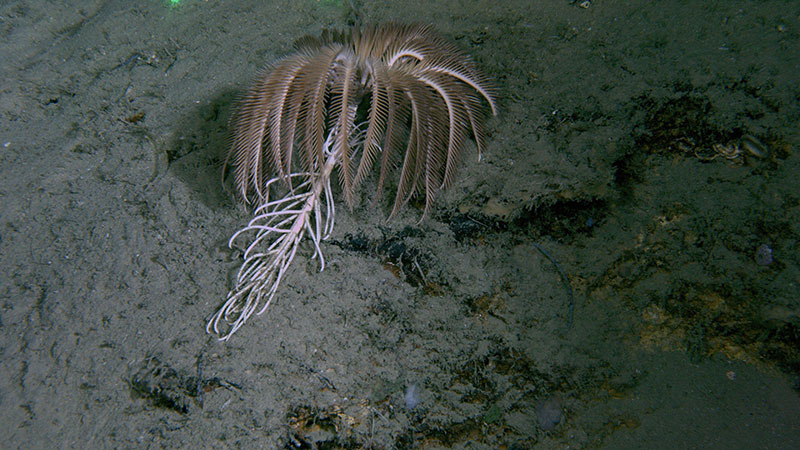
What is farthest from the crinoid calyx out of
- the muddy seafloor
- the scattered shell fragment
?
the scattered shell fragment

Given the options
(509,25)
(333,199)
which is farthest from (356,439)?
(509,25)

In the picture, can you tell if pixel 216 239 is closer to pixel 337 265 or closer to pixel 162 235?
pixel 162 235

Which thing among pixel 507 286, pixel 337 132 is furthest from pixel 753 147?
pixel 337 132

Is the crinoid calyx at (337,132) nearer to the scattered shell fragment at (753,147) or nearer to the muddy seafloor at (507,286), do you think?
the muddy seafloor at (507,286)

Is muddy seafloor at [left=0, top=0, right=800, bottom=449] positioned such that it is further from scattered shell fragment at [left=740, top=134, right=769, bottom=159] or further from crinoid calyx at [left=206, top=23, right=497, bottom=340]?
crinoid calyx at [left=206, top=23, right=497, bottom=340]

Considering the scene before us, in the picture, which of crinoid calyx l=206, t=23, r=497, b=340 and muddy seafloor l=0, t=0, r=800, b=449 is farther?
crinoid calyx l=206, t=23, r=497, b=340

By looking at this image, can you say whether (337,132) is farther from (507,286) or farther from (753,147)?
(753,147)
